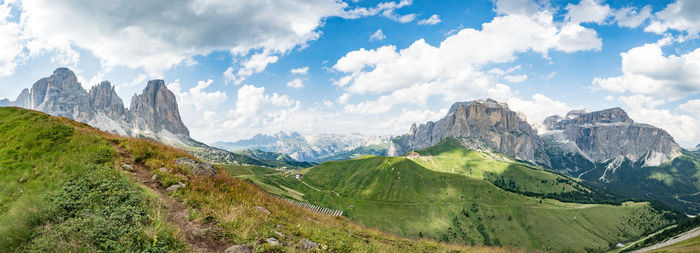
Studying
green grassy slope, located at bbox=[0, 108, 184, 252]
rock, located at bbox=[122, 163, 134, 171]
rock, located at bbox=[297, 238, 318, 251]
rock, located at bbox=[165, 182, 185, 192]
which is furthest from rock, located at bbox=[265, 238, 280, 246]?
rock, located at bbox=[122, 163, 134, 171]

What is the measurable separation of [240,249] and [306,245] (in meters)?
3.44

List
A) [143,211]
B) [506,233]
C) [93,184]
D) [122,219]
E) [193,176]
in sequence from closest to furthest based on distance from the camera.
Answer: [122,219] < [143,211] < [93,184] < [193,176] < [506,233]

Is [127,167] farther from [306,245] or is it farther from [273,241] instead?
[306,245]

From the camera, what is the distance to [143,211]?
1225 centimetres

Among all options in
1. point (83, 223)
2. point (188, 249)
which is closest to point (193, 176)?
point (83, 223)

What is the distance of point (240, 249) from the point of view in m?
11.4

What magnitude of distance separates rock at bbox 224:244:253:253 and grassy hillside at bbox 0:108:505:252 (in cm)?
38

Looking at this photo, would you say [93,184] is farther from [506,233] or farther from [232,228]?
[506,233]

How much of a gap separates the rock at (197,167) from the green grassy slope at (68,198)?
13.0 feet

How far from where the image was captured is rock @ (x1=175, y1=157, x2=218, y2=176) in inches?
770

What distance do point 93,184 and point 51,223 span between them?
3372 millimetres

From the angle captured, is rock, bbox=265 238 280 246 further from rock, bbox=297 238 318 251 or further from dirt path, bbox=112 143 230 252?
dirt path, bbox=112 143 230 252

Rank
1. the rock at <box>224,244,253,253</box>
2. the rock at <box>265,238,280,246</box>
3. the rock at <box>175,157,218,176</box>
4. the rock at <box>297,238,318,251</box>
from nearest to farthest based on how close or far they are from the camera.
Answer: the rock at <box>224,244,253,253</box>, the rock at <box>265,238,280,246</box>, the rock at <box>297,238,318,251</box>, the rock at <box>175,157,218,176</box>

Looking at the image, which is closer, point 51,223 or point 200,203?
point 51,223
